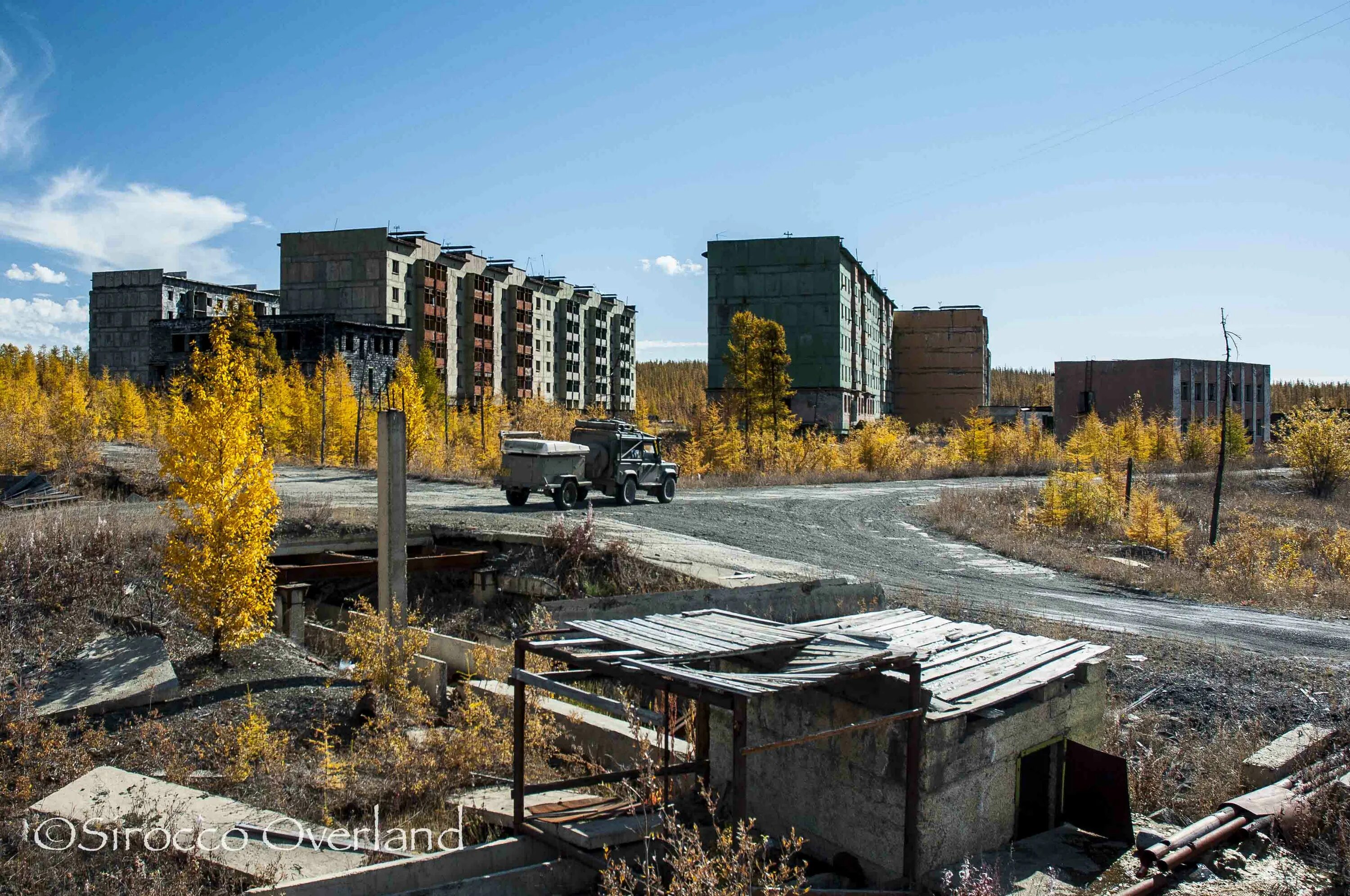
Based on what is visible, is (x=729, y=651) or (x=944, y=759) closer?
(x=729, y=651)

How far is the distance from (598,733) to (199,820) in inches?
134

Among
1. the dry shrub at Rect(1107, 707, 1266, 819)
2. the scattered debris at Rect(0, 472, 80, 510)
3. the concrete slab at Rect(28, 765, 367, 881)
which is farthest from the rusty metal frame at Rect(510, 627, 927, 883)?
the scattered debris at Rect(0, 472, 80, 510)

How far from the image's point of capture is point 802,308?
223ft

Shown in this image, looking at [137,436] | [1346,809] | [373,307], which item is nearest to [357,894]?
[1346,809]

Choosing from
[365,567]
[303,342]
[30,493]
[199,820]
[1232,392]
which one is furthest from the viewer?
[1232,392]

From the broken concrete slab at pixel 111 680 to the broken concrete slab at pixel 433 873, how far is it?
4.37m

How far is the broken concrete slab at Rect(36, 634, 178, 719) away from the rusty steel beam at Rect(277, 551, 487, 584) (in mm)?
4236

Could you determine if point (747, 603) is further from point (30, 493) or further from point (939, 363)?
point (939, 363)

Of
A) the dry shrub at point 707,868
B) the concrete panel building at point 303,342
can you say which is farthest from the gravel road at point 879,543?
the concrete panel building at point 303,342

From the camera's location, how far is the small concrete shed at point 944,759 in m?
5.82


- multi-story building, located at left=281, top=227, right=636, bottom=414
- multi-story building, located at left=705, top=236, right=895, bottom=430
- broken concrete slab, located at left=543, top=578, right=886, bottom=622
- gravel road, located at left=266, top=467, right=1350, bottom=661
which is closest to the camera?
broken concrete slab, located at left=543, top=578, right=886, bottom=622

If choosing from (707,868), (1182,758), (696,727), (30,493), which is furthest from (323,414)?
(707,868)

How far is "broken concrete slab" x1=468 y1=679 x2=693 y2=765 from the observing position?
816cm

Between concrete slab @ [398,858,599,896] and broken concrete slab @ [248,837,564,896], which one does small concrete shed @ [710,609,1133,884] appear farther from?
broken concrete slab @ [248,837,564,896]
